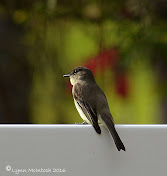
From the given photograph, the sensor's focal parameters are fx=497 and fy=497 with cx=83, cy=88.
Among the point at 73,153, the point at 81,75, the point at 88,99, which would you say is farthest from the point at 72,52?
the point at 73,153

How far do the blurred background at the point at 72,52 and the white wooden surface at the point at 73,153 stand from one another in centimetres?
168

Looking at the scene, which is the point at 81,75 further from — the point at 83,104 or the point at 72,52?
the point at 72,52

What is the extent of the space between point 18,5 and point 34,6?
307mm

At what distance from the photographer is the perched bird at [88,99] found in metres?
2.31

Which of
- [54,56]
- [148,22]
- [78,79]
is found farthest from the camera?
[54,56]

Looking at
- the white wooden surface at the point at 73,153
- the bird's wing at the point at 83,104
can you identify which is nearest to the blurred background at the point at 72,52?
the bird's wing at the point at 83,104

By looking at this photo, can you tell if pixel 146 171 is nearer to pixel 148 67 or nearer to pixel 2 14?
pixel 148 67

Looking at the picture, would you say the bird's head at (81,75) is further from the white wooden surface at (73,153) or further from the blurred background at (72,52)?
the white wooden surface at (73,153)

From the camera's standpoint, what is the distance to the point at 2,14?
14.3ft

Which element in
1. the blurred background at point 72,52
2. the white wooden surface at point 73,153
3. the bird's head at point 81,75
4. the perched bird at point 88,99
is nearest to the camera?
the white wooden surface at point 73,153

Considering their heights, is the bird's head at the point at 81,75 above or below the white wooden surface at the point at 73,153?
below

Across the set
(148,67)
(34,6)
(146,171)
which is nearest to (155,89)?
(148,67)

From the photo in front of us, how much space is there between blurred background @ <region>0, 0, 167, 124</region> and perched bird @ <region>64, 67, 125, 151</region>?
21cm

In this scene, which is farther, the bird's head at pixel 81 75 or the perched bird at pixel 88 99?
the bird's head at pixel 81 75
